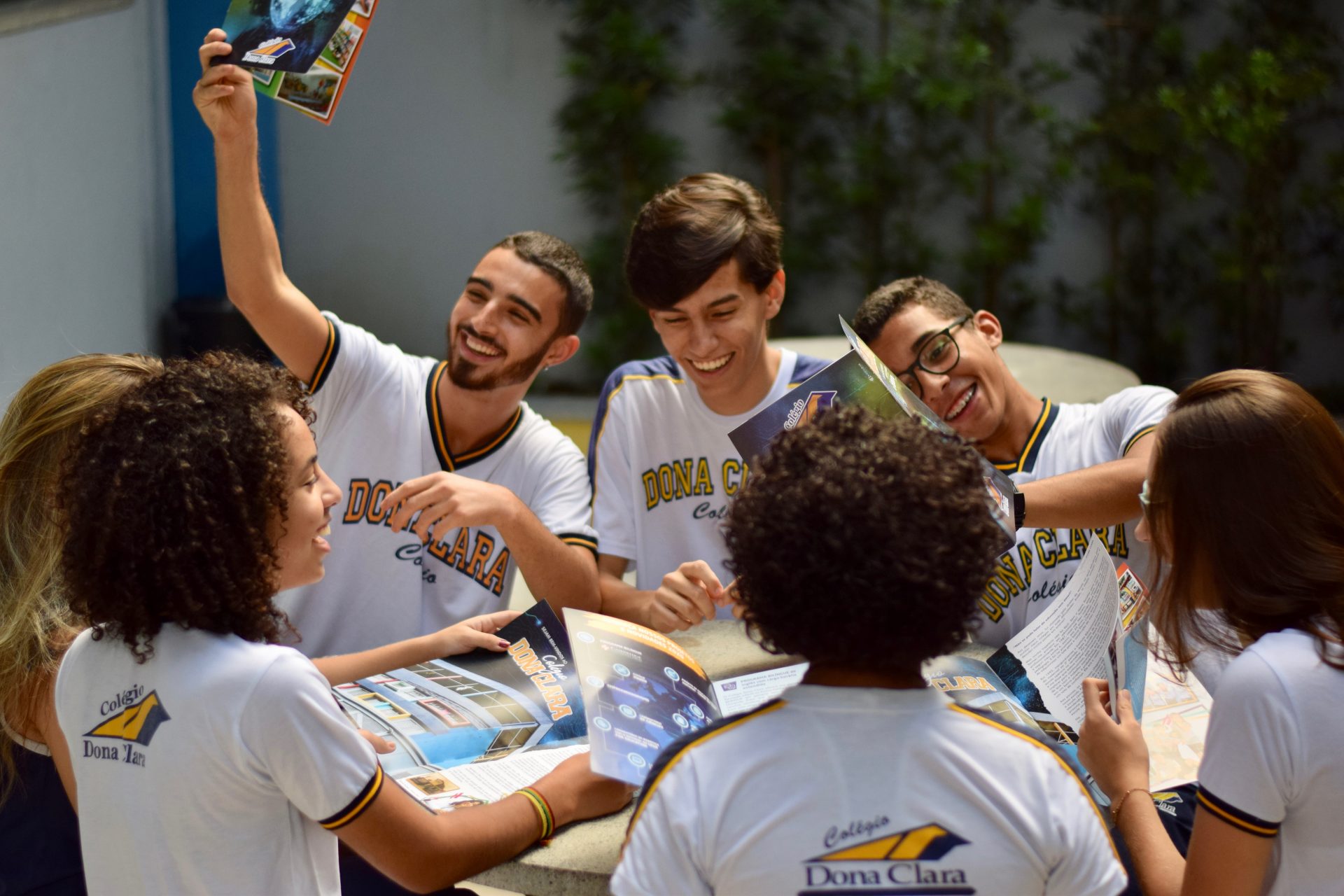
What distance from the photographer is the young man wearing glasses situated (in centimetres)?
206

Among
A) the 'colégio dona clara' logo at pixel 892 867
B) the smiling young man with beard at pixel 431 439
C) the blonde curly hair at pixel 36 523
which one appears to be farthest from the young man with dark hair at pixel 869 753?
the smiling young man with beard at pixel 431 439

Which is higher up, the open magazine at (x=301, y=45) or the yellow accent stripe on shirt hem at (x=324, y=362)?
the open magazine at (x=301, y=45)

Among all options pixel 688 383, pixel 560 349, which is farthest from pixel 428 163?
pixel 688 383

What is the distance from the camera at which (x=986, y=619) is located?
2.05 meters

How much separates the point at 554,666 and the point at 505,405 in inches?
32.7

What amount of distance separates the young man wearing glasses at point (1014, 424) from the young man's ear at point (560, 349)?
2.04 ft

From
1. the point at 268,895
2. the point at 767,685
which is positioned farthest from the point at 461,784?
the point at 767,685

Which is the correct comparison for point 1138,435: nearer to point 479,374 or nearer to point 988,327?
point 988,327

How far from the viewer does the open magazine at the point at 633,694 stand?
1.34m

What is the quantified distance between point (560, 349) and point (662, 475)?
356mm

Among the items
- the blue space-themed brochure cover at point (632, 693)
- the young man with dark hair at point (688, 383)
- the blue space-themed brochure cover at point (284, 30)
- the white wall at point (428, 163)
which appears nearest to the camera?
the blue space-themed brochure cover at point (632, 693)

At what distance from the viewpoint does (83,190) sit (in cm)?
528

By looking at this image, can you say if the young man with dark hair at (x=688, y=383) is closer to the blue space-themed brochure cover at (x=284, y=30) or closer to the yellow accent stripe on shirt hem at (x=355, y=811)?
the blue space-themed brochure cover at (x=284, y=30)

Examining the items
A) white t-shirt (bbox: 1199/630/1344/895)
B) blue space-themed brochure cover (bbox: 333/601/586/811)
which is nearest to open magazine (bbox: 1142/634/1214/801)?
white t-shirt (bbox: 1199/630/1344/895)
